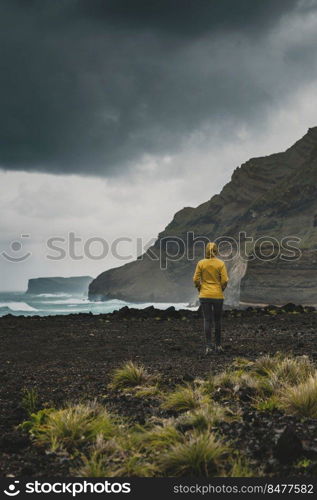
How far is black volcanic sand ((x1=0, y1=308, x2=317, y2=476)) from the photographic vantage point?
13.2 feet

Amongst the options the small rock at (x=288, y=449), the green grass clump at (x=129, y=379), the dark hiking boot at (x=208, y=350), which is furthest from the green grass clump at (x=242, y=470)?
the dark hiking boot at (x=208, y=350)

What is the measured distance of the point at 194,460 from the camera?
3.70 m

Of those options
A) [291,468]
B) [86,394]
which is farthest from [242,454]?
[86,394]

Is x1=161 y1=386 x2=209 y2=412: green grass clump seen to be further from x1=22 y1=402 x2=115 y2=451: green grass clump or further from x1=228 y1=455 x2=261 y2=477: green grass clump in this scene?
x1=228 y1=455 x2=261 y2=477: green grass clump

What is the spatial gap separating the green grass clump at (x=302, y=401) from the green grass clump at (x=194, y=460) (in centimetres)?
151

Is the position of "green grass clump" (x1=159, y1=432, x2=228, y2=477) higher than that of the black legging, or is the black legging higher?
the black legging

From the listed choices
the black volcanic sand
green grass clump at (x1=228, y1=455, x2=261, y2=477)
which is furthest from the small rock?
green grass clump at (x1=228, y1=455, x2=261, y2=477)

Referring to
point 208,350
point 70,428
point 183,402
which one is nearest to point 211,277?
point 208,350

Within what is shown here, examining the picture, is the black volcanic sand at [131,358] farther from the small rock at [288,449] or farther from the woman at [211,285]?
the woman at [211,285]

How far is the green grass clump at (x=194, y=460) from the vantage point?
3.66 meters

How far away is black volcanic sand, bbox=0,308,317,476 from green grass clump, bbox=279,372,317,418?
0.18 m

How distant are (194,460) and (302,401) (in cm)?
185

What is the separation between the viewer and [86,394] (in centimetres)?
641

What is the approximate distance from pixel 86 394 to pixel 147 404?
1.03 m
